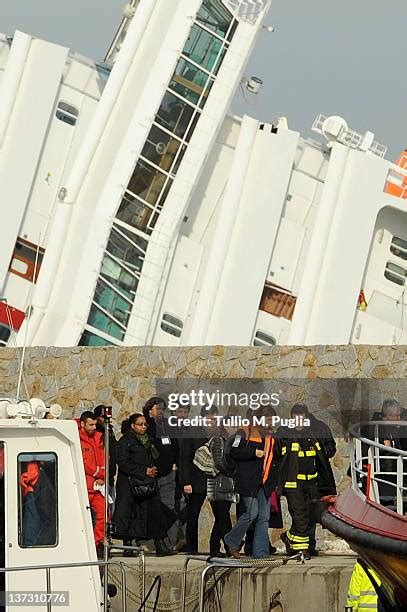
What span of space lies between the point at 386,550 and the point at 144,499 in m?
3.55

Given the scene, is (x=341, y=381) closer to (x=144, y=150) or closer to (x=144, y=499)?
(x=144, y=499)

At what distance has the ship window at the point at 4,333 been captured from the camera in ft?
68.1

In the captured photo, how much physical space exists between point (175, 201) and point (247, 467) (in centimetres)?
887

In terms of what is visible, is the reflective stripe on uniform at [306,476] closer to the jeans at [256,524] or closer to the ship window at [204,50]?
the jeans at [256,524]

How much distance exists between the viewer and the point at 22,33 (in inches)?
835

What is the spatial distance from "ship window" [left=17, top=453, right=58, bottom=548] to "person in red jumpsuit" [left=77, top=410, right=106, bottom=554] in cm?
243

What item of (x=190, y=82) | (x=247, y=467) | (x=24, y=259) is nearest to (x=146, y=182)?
(x=190, y=82)

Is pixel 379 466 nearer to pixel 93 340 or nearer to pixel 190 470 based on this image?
pixel 190 470

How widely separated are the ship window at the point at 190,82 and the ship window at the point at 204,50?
14 cm

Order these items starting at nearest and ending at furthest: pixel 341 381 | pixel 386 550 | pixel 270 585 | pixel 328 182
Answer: pixel 386 550, pixel 270 585, pixel 341 381, pixel 328 182

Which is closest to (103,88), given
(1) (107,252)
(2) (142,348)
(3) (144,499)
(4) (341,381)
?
(1) (107,252)

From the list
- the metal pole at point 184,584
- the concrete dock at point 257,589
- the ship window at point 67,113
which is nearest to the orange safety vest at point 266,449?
the concrete dock at point 257,589

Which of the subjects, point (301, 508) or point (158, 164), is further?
point (158, 164)

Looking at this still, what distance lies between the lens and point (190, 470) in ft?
44.2
